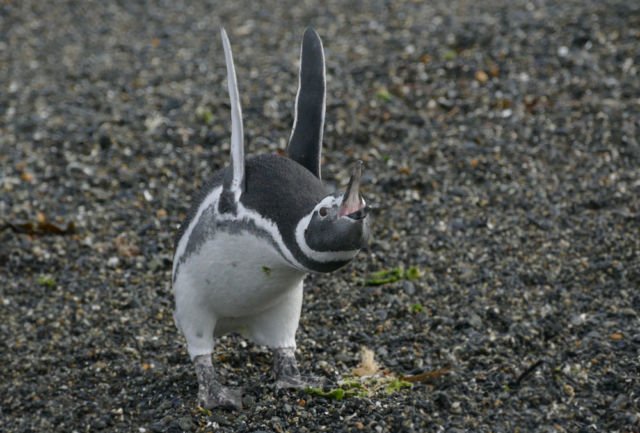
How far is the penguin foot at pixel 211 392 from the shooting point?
144 inches

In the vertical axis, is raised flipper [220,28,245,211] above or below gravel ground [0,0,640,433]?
above

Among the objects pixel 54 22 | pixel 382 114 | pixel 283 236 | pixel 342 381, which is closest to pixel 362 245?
pixel 283 236

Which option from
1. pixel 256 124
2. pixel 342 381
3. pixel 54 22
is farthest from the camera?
pixel 54 22

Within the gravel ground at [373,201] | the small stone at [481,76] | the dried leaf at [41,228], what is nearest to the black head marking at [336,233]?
the gravel ground at [373,201]

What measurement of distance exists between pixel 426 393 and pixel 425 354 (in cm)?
34

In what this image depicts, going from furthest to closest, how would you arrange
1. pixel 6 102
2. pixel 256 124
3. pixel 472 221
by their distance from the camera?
pixel 6 102 → pixel 256 124 → pixel 472 221

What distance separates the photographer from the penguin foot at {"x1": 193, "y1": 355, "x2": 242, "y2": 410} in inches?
144

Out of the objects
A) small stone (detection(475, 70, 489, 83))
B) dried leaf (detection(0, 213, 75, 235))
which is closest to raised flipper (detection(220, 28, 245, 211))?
dried leaf (detection(0, 213, 75, 235))

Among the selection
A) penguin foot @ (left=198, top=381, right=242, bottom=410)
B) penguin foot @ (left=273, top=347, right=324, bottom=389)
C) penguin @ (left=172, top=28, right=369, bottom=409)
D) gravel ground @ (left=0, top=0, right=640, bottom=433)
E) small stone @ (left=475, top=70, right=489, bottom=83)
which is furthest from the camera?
small stone @ (left=475, top=70, right=489, bottom=83)

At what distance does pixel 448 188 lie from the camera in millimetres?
5590

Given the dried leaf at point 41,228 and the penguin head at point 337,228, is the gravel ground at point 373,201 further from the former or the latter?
the penguin head at point 337,228

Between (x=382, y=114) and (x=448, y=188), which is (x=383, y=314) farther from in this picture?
(x=382, y=114)

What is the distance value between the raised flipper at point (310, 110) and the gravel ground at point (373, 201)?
867mm

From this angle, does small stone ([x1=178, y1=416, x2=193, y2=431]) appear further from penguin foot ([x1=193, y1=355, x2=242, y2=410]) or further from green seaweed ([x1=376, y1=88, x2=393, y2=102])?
green seaweed ([x1=376, y1=88, x2=393, y2=102])
